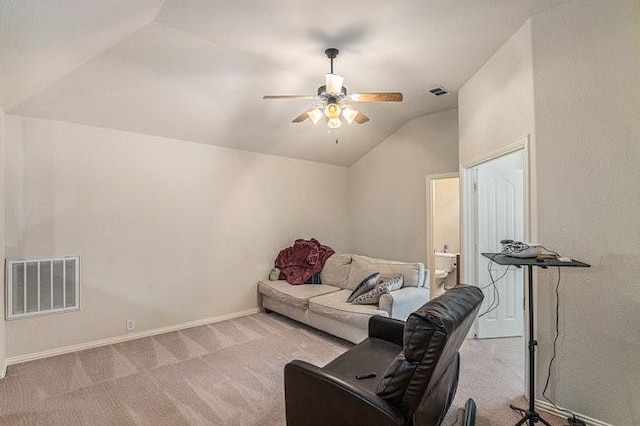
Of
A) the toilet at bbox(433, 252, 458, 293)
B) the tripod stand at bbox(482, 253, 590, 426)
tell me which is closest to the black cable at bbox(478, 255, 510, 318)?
the tripod stand at bbox(482, 253, 590, 426)

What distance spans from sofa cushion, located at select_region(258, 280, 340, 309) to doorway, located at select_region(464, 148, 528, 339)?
1.80 m

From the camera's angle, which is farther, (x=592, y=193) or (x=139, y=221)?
(x=139, y=221)

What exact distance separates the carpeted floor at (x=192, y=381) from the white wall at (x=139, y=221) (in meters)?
0.39

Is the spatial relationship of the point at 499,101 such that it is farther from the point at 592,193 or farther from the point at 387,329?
the point at 387,329

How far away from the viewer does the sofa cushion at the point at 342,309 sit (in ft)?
10.8

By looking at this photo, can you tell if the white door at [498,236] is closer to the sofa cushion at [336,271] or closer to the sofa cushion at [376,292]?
the sofa cushion at [376,292]

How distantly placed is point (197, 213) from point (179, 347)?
1.63 meters

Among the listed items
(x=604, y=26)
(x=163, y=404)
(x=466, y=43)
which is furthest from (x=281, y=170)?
(x=604, y=26)

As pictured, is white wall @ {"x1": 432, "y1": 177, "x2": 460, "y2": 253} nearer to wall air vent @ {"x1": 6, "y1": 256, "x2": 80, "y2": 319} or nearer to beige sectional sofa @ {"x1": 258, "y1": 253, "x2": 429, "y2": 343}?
beige sectional sofa @ {"x1": 258, "y1": 253, "x2": 429, "y2": 343}

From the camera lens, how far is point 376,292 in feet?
11.4

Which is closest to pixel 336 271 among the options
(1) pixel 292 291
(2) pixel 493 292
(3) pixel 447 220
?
(1) pixel 292 291

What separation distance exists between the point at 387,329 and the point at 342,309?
959 mm

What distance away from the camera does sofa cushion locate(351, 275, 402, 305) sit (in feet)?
11.3

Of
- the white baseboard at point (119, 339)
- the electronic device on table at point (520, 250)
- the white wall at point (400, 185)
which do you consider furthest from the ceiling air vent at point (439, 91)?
the white baseboard at point (119, 339)
